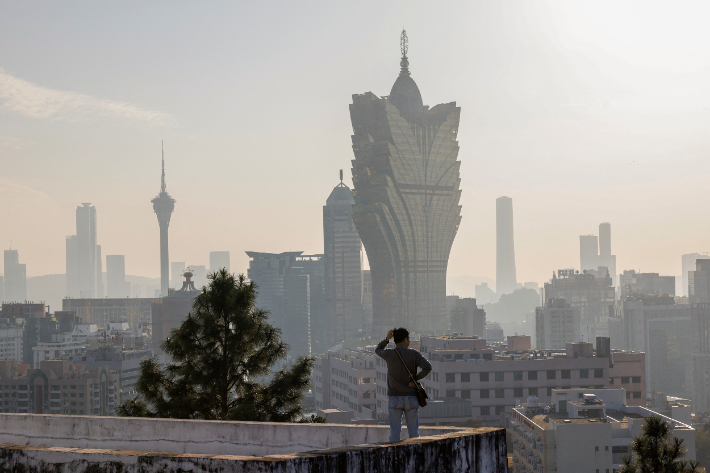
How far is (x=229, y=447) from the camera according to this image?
11086 mm

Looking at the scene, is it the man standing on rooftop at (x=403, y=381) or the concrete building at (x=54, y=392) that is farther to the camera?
the concrete building at (x=54, y=392)

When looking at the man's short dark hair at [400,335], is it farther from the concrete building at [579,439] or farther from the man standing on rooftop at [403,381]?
the concrete building at [579,439]

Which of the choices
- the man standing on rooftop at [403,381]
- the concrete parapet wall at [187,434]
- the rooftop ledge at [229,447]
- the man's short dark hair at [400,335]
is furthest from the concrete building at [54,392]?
the man standing on rooftop at [403,381]

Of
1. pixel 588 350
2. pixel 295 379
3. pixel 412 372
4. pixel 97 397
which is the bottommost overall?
pixel 97 397

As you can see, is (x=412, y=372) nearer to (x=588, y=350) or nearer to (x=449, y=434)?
(x=449, y=434)

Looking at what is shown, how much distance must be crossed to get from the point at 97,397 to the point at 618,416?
101 meters

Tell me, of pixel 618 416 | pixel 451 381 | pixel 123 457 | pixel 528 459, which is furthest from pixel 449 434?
pixel 451 381

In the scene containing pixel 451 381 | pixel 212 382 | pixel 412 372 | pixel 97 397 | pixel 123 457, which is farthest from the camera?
pixel 97 397

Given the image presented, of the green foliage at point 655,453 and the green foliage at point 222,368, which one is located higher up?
the green foliage at point 222,368

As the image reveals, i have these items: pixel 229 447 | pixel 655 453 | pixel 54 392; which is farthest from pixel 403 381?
pixel 54 392

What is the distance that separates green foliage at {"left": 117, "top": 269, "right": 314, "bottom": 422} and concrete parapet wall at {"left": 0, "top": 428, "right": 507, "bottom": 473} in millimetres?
16436

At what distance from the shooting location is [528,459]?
229 feet

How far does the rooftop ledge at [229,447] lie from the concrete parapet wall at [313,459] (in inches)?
0.4

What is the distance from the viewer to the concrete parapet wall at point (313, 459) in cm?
784
